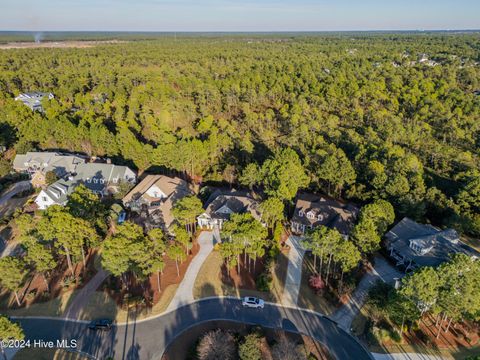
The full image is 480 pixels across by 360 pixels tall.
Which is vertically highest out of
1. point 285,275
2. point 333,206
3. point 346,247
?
point 346,247

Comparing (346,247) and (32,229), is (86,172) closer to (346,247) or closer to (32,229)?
(32,229)

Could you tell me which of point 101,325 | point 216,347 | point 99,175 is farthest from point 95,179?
point 216,347

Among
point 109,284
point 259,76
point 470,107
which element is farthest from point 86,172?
point 470,107

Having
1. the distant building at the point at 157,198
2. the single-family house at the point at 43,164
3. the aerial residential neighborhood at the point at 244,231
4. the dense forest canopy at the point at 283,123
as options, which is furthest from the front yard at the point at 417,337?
the single-family house at the point at 43,164

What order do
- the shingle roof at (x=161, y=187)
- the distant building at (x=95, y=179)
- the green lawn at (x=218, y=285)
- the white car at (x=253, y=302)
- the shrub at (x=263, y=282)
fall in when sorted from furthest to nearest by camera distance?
the distant building at (x=95, y=179)
the shingle roof at (x=161, y=187)
the shrub at (x=263, y=282)
the green lawn at (x=218, y=285)
the white car at (x=253, y=302)

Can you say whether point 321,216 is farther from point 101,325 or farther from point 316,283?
point 101,325

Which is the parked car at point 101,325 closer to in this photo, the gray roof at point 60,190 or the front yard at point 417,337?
the front yard at point 417,337
